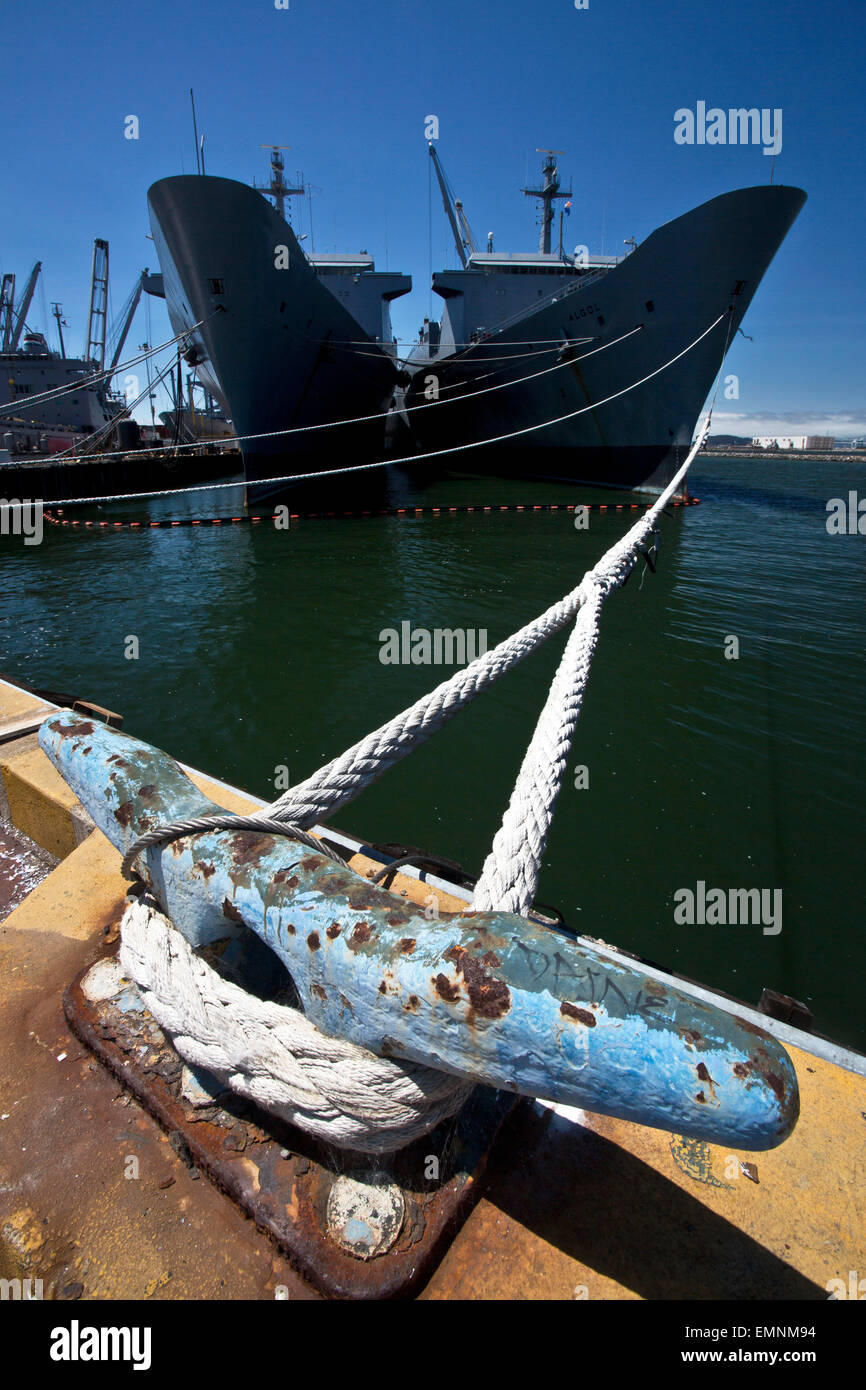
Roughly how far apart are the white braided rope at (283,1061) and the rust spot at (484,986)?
1.10 ft

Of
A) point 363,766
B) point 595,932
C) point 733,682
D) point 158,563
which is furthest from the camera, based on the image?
point 158,563

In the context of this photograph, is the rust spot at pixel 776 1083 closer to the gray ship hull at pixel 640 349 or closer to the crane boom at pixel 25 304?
the gray ship hull at pixel 640 349

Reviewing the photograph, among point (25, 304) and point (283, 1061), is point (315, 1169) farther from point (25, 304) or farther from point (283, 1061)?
point (25, 304)

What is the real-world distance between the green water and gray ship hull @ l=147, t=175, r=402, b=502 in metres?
5.94

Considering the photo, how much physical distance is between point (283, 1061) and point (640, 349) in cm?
2281

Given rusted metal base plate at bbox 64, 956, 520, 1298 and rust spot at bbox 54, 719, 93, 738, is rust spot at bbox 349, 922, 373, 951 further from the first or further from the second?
rust spot at bbox 54, 719, 93, 738

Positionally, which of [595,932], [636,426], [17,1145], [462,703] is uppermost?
[636,426]

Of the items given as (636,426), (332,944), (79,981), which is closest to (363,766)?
(332,944)

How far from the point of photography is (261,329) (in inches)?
693

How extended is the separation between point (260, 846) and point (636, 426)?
23.3m

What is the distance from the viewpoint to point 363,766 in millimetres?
1901

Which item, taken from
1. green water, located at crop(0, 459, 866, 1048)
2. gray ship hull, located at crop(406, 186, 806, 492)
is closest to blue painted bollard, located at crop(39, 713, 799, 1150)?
green water, located at crop(0, 459, 866, 1048)

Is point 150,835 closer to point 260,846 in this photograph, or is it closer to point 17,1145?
point 260,846

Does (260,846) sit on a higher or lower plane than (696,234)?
lower
